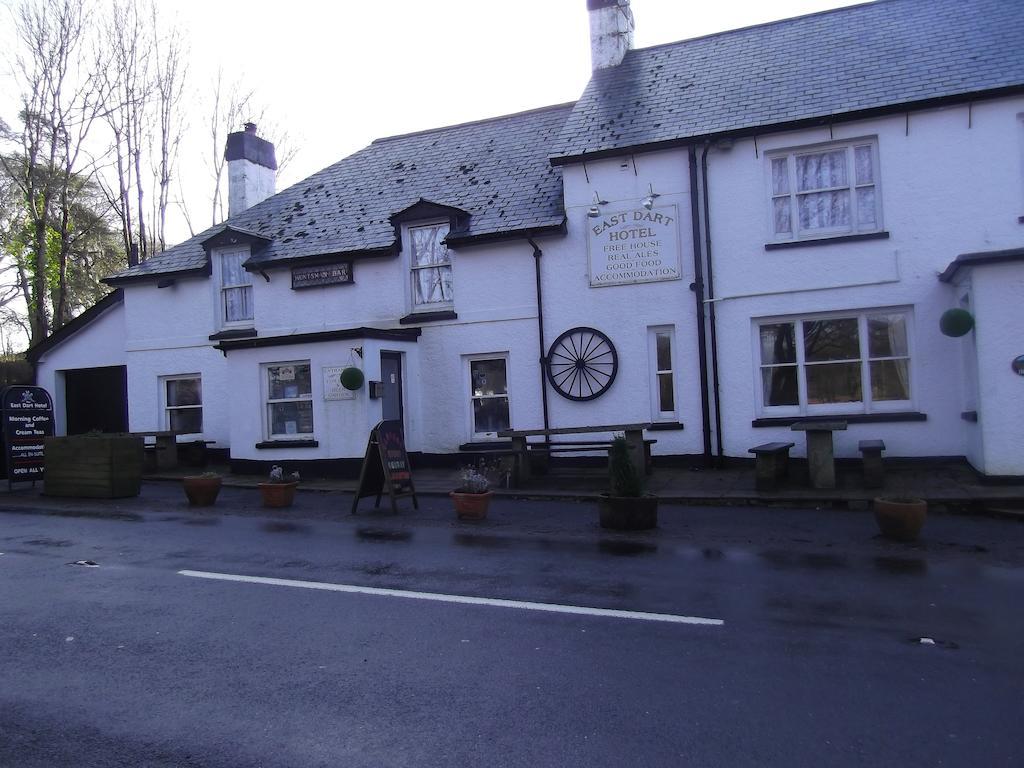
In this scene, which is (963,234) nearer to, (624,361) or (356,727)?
(624,361)

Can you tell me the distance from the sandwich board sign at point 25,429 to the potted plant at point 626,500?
1047 cm

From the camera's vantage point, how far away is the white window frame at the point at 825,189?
43.2 feet

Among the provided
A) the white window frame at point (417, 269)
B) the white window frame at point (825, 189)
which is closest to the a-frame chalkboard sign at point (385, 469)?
the white window frame at point (417, 269)

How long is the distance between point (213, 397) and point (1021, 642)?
1661cm

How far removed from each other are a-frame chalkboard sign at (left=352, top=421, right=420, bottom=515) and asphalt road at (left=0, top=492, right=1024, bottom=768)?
2.42 metres

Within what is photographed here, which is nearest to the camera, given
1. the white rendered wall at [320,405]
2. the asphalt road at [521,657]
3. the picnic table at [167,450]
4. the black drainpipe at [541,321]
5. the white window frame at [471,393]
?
the asphalt road at [521,657]

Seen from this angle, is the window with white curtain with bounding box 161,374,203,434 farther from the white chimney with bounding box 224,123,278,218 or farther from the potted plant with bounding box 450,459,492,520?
the potted plant with bounding box 450,459,492,520

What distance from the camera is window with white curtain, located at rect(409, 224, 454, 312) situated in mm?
16141

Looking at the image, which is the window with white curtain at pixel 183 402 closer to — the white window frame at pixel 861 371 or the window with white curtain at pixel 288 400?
the window with white curtain at pixel 288 400

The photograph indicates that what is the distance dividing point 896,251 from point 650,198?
13.7 feet

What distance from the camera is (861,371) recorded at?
523 inches

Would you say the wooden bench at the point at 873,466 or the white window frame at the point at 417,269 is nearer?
the wooden bench at the point at 873,466

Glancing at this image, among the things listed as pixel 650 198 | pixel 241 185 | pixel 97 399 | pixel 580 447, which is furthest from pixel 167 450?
pixel 650 198

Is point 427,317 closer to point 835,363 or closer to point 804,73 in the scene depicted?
point 835,363
